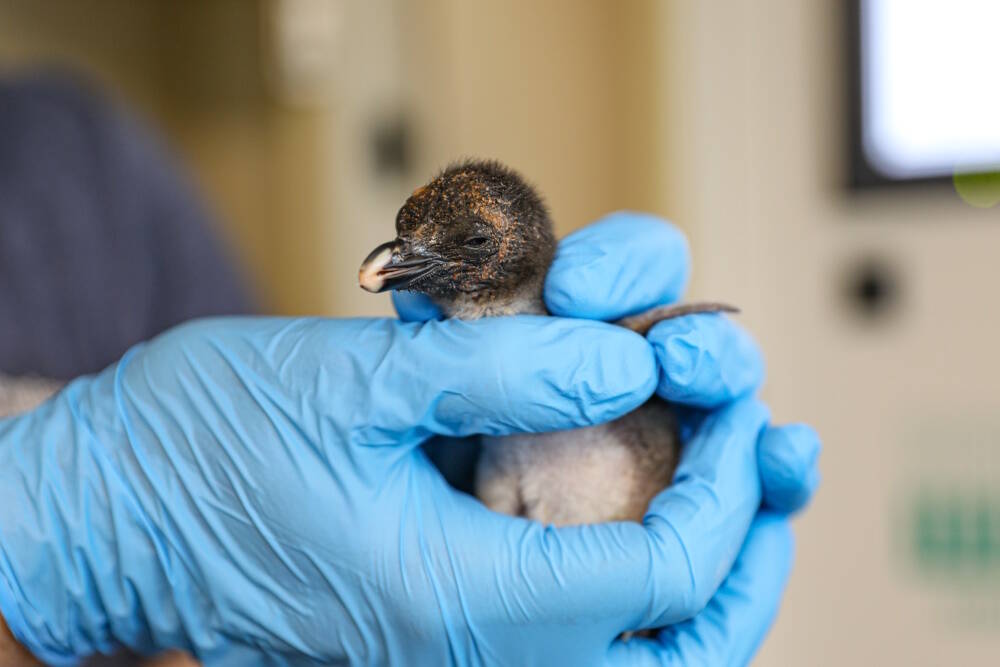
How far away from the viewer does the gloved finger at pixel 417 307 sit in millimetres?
1195

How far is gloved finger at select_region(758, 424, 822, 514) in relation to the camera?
1183mm

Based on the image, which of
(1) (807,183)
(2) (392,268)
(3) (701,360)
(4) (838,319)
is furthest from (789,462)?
(1) (807,183)

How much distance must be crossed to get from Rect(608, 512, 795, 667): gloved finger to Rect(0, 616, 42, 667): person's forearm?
0.74 m

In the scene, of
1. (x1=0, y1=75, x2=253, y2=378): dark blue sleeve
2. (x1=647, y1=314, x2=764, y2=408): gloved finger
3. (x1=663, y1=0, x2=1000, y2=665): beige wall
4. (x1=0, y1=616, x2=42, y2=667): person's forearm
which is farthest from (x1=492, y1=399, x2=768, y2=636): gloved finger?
(x1=663, y1=0, x2=1000, y2=665): beige wall

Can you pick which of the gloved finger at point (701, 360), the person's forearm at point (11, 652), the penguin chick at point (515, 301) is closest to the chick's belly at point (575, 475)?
the penguin chick at point (515, 301)

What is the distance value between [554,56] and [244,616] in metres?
2.54

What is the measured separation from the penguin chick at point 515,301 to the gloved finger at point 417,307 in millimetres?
21

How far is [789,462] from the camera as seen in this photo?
46.8 inches

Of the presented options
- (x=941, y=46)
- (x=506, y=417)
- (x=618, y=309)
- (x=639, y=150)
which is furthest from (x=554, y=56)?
(x=506, y=417)

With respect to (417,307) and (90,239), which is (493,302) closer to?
(417,307)

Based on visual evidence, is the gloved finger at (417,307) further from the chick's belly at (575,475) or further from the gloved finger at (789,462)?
the gloved finger at (789,462)

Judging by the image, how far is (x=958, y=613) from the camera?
2277mm

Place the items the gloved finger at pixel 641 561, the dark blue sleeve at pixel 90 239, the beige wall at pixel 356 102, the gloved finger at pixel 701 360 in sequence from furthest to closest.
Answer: the beige wall at pixel 356 102 → the dark blue sleeve at pixel 90 239 → the gloved finger at pixel 701 360 → the gloved finger at pixel 641 561

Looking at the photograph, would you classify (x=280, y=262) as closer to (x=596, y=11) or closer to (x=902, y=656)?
(x=596, y=11)
